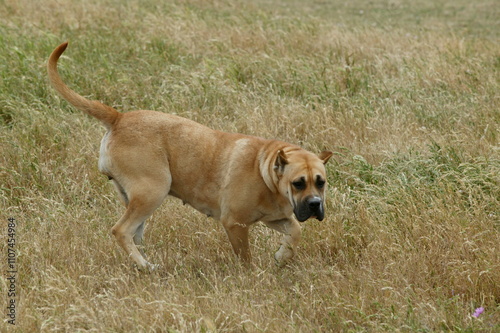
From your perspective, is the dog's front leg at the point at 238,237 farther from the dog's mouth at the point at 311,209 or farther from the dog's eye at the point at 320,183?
the dog's eye at the point at 320,183

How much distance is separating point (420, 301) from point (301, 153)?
144cm

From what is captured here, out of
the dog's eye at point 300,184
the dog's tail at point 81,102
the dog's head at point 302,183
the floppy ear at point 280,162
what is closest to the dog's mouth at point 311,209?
the dog's head at point 302,183

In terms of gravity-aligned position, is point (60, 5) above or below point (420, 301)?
below

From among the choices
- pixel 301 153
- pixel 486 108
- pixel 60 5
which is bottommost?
pixel 60 5

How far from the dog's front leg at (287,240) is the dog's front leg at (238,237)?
0.26 metres

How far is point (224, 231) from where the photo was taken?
6.38 metres

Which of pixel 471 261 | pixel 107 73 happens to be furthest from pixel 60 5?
pixel 471 261

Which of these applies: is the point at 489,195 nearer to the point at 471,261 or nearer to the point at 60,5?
the point at 471,261

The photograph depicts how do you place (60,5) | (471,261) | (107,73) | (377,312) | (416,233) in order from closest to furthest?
1. (377,312)
2. (471,261)
3. (416,233)
4. (107,73)
5. (60,5)

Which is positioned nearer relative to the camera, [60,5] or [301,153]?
[301,153]

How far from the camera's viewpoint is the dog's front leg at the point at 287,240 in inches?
228

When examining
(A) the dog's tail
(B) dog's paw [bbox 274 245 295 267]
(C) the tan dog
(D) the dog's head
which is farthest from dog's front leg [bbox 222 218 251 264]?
(A) the dog's tail

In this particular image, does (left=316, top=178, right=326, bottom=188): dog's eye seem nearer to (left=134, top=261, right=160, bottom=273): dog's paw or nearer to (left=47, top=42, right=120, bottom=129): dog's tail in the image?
(left=134, top=261, right=160, bottom=273): dog's paw

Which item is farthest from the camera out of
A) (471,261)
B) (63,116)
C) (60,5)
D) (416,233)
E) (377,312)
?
(60,5)
